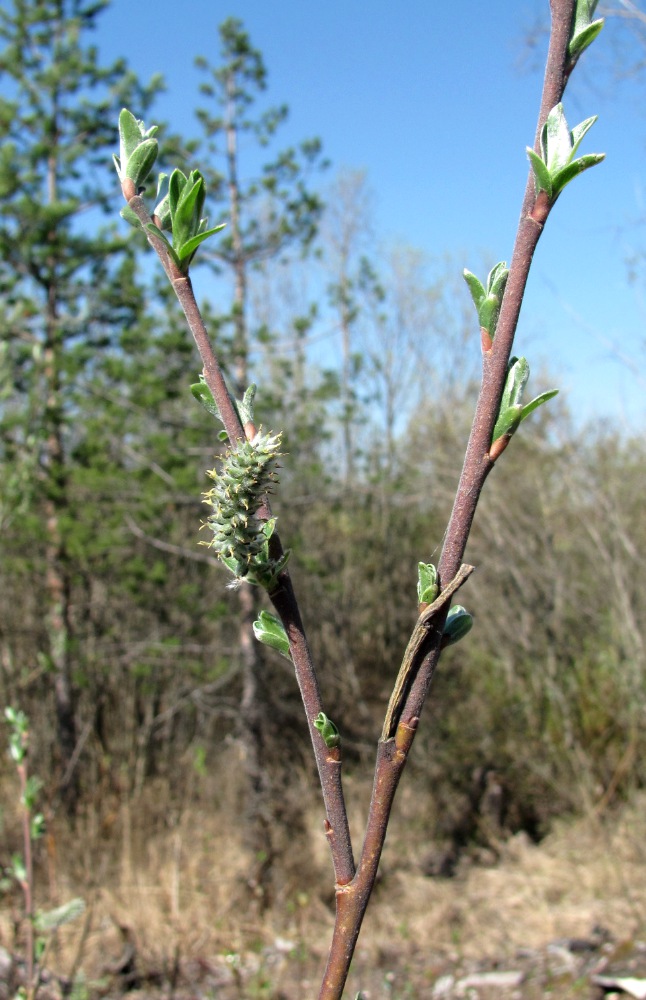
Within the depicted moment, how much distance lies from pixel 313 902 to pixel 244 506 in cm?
647

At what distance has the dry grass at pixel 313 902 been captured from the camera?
5078 millimetres

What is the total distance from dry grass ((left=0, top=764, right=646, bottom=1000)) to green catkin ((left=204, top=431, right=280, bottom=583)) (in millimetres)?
4560

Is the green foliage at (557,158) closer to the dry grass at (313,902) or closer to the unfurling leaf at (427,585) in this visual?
the unfurling leaf at (427,585)

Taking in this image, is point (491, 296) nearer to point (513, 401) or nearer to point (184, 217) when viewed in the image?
point (513, 401)

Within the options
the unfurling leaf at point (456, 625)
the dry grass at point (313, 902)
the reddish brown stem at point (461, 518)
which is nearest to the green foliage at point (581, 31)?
the reddish brown stem at point (461, 518)

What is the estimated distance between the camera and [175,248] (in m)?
0.61

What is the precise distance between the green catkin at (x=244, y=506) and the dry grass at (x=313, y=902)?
15.0ft

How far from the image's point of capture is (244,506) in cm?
56

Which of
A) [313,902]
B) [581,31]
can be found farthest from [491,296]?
[313,902]

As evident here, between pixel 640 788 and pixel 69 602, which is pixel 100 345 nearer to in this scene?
pixel 69 602

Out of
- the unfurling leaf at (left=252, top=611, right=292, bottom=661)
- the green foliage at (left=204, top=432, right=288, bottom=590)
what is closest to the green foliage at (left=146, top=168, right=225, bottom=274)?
the green foliage at (left=204, top=432, right=288, bottom=590)

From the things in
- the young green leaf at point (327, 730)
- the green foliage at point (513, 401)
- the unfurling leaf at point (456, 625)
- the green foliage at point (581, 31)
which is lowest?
the young green leaf at point (327, 730)

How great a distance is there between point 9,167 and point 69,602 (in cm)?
379

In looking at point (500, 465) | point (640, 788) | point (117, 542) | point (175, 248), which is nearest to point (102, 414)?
point (117, 542)
